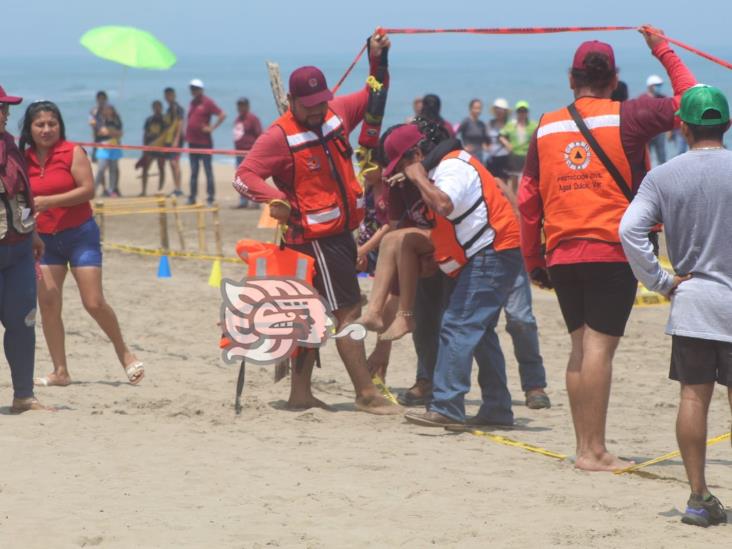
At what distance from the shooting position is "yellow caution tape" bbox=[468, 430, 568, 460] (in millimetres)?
6939

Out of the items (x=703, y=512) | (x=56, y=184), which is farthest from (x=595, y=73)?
(x=56, y=184)

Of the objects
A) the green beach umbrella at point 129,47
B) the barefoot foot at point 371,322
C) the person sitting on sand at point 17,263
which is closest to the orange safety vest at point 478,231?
the barefoot foot at point 371,322

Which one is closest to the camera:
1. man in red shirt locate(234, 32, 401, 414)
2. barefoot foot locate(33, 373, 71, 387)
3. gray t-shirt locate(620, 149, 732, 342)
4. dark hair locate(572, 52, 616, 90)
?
gray t-shirt locate(620, 149, 732, 342)

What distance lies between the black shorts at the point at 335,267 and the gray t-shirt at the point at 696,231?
9.12 ft

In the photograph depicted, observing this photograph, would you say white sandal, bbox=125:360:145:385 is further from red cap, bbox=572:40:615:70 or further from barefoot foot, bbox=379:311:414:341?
red cap, bbox=572:40:615:70

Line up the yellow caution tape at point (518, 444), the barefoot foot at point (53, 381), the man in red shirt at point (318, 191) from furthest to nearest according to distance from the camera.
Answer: the barefoot foot at point (53, 381), the man in red shirt at point (318, 191), the yellow caution tape at point (518, 444)

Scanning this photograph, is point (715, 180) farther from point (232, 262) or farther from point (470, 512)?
point (232, 262)

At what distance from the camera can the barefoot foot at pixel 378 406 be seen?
319 inches

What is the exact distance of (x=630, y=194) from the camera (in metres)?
6.46

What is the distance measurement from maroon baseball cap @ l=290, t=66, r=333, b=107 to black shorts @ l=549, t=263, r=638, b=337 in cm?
186

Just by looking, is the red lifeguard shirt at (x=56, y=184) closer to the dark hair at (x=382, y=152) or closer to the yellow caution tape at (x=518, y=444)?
the dark hair at (x=382, y=152)

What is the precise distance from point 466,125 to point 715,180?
16.2m

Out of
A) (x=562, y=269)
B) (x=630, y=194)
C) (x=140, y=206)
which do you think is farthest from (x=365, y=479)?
(x=140, y=206)

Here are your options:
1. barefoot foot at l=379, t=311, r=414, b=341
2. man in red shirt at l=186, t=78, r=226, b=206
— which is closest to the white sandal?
barefoot foot at l=379, t=311, r=414, b=341
